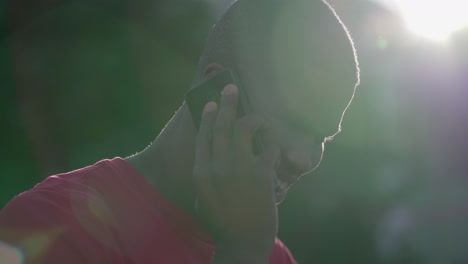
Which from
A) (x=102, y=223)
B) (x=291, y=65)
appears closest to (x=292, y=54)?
(x=291, y=65)

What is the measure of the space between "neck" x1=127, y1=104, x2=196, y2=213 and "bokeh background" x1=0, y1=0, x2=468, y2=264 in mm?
3623

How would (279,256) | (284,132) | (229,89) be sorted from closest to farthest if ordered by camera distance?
(229,89), (284,132), (279,256)

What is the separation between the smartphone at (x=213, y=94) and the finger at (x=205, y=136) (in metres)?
0.05

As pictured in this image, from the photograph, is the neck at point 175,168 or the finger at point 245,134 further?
the neck at point 175,168

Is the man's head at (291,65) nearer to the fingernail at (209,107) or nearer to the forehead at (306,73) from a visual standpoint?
the forehead at (306,73)

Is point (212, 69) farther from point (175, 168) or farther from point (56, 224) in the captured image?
point (56, 224)

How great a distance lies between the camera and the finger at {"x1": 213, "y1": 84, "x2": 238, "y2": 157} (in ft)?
4.15

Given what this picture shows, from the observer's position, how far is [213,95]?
1395mm

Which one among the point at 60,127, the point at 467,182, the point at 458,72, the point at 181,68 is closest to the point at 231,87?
the point at 181,68

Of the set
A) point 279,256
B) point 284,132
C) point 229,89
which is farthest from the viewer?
point 279,256

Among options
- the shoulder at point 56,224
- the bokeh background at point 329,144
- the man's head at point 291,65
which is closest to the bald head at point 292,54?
the man's head at point 291,65

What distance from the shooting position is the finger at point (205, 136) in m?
1.29

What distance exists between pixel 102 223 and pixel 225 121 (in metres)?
0.36

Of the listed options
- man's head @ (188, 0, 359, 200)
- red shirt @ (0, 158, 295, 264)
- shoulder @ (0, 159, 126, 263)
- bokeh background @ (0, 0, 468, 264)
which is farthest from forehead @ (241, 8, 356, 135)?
bokeh background @ (0, 0, 468, 264)
